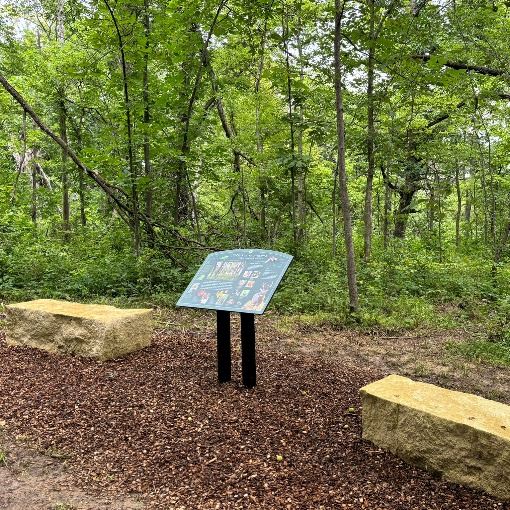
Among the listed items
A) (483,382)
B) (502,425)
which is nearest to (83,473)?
(502,425)

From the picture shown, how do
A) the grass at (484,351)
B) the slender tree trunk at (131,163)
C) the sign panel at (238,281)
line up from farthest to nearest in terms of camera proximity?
the slender tree trunk at (131,163)
the grass at (484,351)
the sign panel at (238,281)

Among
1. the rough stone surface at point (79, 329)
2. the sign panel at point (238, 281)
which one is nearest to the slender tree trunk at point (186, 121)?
the rough stone surface at point (79, 329)

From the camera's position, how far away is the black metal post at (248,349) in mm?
4031

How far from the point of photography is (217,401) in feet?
12.7

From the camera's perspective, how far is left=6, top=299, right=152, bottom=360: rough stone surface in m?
4.89

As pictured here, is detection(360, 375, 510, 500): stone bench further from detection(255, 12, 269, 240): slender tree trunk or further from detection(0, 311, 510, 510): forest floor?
detection(255, 12, 269, 240): slender tree trunk

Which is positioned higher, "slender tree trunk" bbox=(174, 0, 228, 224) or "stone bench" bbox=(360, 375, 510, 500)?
"slender tree trunk" bbox=(174, 0, 228, 224)

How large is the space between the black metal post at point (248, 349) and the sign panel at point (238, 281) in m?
0.21

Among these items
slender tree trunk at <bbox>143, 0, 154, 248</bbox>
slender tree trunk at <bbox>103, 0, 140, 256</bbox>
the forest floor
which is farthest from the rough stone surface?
slender tree trunk at <bbox>143, 0, 154, 248</bbox>

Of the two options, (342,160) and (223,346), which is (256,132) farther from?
(223,346)

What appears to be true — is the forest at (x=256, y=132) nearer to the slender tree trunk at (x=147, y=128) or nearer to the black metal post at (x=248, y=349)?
the slender tree trunk at (x=147, y=128)

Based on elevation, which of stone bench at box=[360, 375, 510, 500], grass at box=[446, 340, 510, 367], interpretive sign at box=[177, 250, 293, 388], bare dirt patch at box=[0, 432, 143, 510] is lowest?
bare dirt patch at box=[0, 432, 143, 510]

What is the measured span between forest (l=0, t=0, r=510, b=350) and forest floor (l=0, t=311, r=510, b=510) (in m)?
1.97

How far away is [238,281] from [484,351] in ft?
10.6
